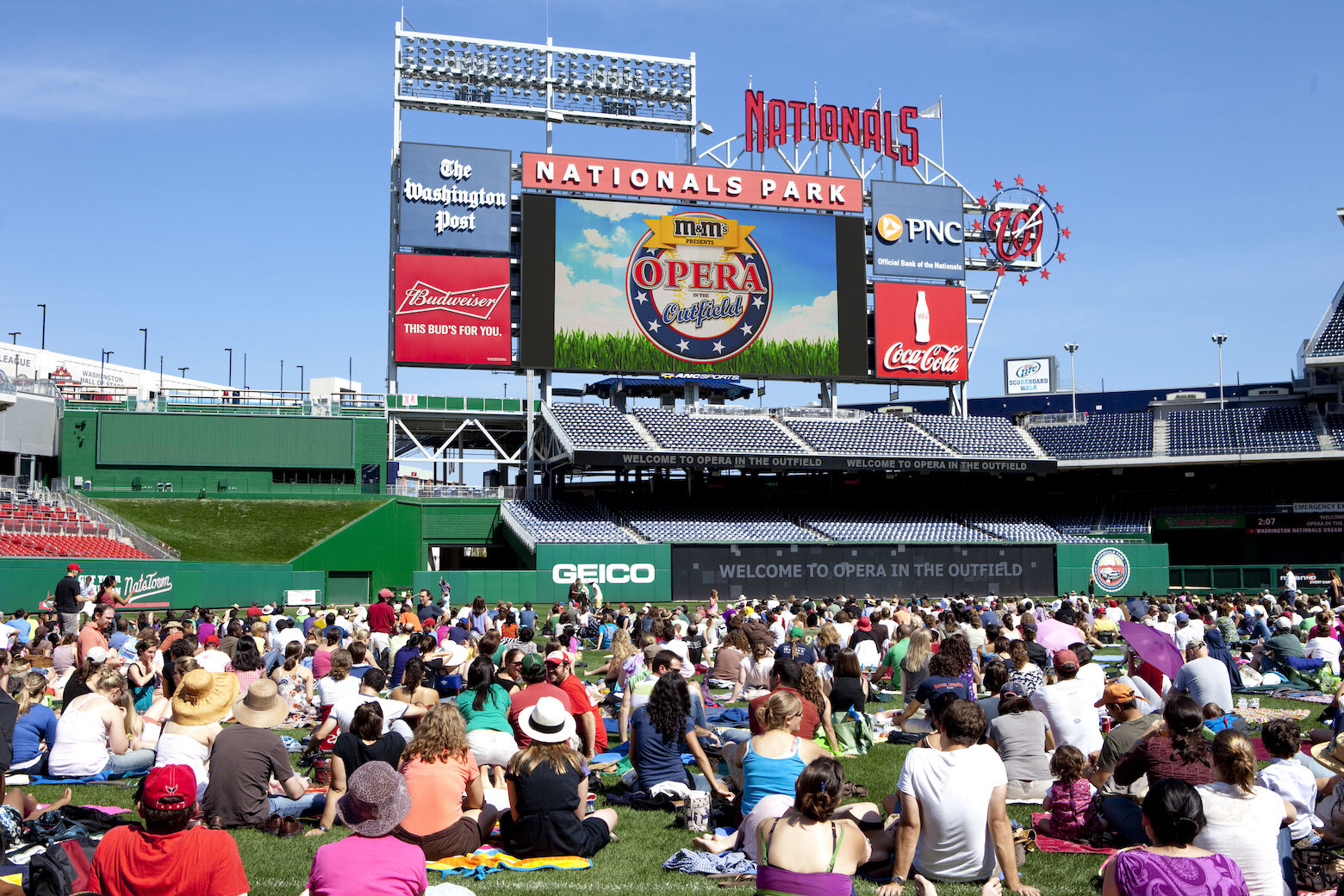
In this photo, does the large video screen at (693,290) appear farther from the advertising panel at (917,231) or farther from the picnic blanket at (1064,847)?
the picnic blanket at (1064,847)

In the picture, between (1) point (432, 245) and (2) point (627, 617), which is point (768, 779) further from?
(1) point (432, 245)

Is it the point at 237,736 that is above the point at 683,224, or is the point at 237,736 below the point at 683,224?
below

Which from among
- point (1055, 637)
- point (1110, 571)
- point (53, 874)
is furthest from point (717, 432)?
point (53, 874)

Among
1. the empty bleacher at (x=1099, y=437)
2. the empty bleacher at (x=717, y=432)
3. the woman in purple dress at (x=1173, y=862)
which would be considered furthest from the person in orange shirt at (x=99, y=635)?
the empty bleacher at (x=1099, y=437)

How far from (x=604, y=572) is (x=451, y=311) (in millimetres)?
12601

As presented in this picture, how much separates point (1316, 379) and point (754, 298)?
Answer: 27325mm

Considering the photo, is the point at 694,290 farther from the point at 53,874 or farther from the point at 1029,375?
the point at 1029,375

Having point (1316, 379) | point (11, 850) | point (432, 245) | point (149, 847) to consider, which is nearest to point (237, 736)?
point (11, 850)

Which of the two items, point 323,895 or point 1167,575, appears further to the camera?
point 1167,575

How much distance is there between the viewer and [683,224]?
4825 centimetres

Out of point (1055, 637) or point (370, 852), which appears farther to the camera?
point (1055, 637)

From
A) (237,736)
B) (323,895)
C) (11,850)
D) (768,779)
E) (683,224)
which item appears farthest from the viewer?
(683,224)

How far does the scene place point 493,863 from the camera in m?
8.23

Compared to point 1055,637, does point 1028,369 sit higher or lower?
higher
